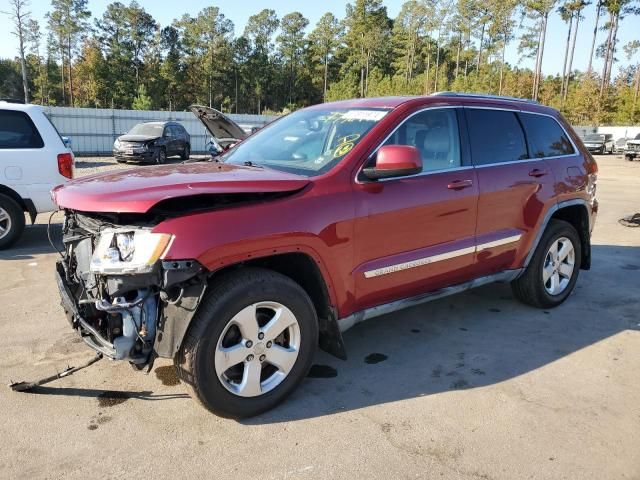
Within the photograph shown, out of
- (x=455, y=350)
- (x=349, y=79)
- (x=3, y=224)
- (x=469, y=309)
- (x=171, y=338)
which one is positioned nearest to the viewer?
(x=171, y=338)

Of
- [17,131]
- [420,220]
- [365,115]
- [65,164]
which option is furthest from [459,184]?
[17,131]

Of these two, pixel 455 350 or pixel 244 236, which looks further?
pixel 455 350

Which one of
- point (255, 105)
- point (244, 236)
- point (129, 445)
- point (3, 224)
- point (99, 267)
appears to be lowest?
point (129, 445)

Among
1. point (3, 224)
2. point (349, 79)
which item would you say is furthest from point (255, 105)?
point (3, 224)

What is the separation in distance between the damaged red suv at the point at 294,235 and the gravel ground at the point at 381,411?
313 mm

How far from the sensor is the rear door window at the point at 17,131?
261 inches

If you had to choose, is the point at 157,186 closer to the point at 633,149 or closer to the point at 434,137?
the point at 434,137

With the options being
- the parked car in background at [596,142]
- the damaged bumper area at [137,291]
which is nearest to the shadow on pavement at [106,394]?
the damaged bumper area at [137,291]

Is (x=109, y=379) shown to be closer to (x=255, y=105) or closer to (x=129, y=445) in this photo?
(x=129, y=445)

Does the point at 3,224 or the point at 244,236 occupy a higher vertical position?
the point at 244,236

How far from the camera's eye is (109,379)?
3395mm

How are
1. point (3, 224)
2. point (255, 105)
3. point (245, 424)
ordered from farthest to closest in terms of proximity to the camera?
point (255, 105)
point (3, 224)
point (245, 424)

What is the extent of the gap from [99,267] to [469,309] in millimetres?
3375

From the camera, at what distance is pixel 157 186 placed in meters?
2.75
